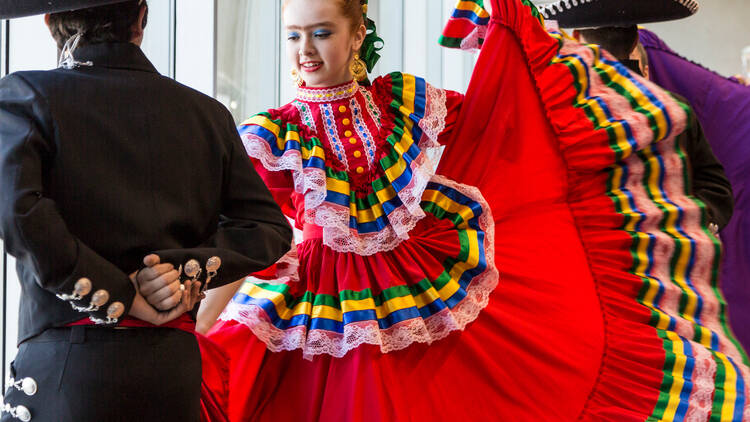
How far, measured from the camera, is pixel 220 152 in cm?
185

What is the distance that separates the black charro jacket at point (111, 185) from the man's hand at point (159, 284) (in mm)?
25

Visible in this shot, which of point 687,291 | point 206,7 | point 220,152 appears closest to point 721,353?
point 687,291

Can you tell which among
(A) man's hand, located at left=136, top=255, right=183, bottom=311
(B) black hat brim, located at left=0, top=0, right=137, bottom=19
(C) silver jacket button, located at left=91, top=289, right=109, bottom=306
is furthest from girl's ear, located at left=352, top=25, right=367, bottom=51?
(C) silver jacket button, located at left=91, top=289, right=109, bottom=306

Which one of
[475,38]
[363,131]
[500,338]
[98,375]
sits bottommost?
[500,338]

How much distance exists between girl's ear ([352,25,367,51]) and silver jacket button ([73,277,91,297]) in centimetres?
151

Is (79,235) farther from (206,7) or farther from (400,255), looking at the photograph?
(206,7)

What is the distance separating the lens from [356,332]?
8.13ft

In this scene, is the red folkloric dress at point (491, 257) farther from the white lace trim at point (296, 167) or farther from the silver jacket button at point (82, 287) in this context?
the silver jacket button at point (82, 287)

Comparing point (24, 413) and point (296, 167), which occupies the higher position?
point (296, 167)

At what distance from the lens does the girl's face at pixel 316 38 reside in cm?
275

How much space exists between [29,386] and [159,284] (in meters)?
0.27

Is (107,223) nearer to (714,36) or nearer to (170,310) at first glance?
(170,310)

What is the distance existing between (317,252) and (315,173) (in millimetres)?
227

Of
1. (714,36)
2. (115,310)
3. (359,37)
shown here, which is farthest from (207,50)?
(714,36)
